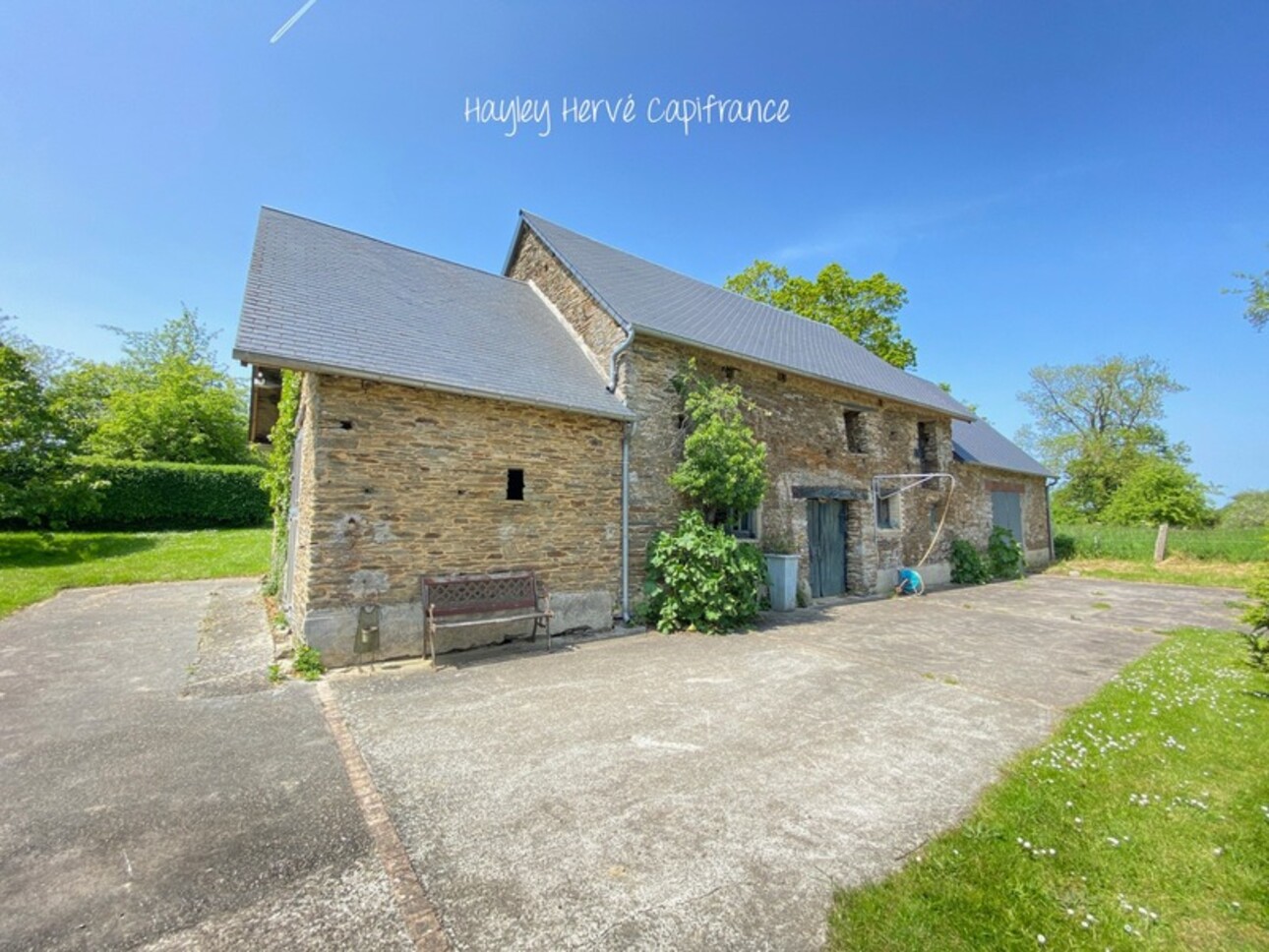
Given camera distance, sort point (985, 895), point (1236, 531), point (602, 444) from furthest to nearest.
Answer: point (1236, 531)
point (602, 444)
point (985, 895)

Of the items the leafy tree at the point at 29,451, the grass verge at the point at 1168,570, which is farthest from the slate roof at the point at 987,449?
the leafy tree at the point at 29,451

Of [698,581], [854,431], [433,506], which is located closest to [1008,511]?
[854,431]

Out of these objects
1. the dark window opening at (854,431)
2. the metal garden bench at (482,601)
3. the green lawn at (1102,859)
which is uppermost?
the dark window opening at (854,431)

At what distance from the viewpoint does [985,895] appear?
221 cm

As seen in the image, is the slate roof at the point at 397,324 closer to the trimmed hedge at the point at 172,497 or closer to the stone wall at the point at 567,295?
the stone wall at the point at 567,295

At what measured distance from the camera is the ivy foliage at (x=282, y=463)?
8.26m

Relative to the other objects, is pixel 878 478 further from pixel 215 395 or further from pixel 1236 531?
pixel 215 395

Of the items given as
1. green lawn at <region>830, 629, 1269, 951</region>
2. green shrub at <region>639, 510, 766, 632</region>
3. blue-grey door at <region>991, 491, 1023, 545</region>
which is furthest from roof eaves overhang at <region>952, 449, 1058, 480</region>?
green lawn at <region>830, 629, 1269, 951</region>

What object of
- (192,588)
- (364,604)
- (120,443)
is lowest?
(192,588)

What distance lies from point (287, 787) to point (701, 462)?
6080 millimetres

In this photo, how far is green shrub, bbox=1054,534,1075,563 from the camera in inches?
774

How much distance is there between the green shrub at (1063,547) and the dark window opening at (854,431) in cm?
1400

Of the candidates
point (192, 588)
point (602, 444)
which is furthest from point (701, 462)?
point (192, 588)

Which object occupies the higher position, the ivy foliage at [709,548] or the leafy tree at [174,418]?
the leafy tree at [174,418]
